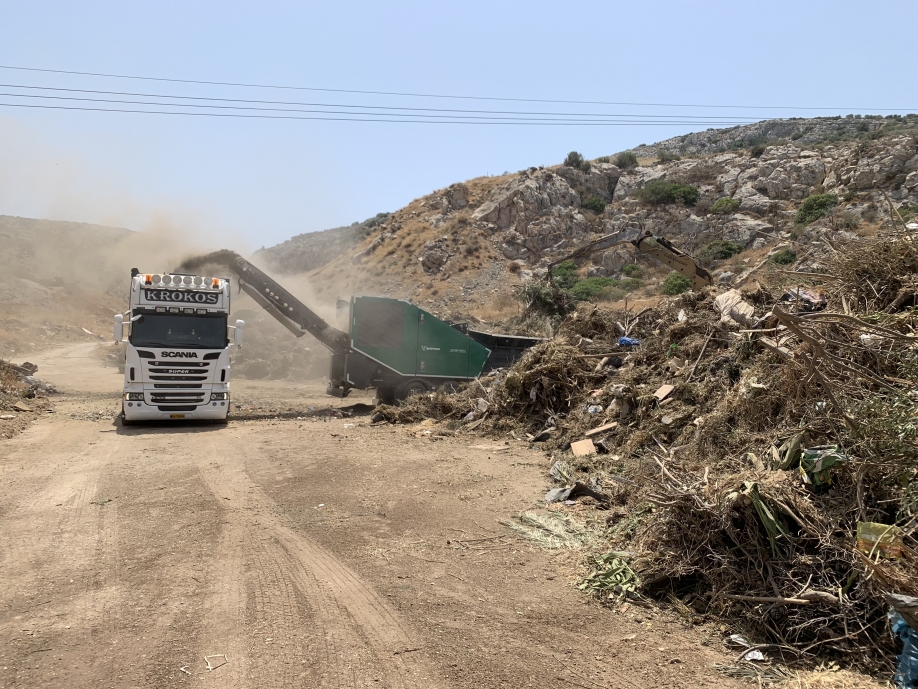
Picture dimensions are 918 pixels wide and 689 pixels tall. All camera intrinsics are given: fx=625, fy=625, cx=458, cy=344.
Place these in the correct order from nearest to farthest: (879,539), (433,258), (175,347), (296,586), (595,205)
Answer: (879,539)
(296,586)
(175,347)
(433,258)
(595,205)

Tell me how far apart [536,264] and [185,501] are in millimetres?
42147

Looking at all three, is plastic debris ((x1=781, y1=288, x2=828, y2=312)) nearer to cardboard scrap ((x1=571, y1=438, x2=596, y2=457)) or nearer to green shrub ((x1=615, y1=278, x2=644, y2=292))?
cardboard scrap ((x1=571, y1=438, x2=596, y2=457))

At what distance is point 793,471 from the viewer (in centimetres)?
513

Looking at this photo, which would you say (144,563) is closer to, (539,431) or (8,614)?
(8,614)

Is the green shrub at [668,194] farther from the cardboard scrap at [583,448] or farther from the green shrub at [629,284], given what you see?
the cardboard scrap at [583,448]

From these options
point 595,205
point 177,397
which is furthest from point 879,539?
point 595,205

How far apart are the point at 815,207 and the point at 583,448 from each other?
4010 centimetres

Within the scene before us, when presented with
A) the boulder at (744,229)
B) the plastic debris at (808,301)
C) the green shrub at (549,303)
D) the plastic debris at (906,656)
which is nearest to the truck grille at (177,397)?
the plastic debris at (808,301)

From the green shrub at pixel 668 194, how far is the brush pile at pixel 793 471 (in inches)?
1766

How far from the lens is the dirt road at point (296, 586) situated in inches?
153

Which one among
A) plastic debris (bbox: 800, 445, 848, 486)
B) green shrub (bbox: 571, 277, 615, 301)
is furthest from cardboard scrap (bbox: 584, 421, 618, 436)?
green shrub (bbox: 571, 277, 615, 301)

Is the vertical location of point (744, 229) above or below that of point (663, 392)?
above

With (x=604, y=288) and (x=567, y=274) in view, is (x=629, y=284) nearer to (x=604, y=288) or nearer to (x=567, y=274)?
(x=604, y=288)

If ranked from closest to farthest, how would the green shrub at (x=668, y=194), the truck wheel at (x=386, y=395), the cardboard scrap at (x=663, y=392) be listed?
the cardboard scrap at (x=663, y=392)
the truck wheel at (x=386, y=395)
the green shrub at (x=668, y=194)
